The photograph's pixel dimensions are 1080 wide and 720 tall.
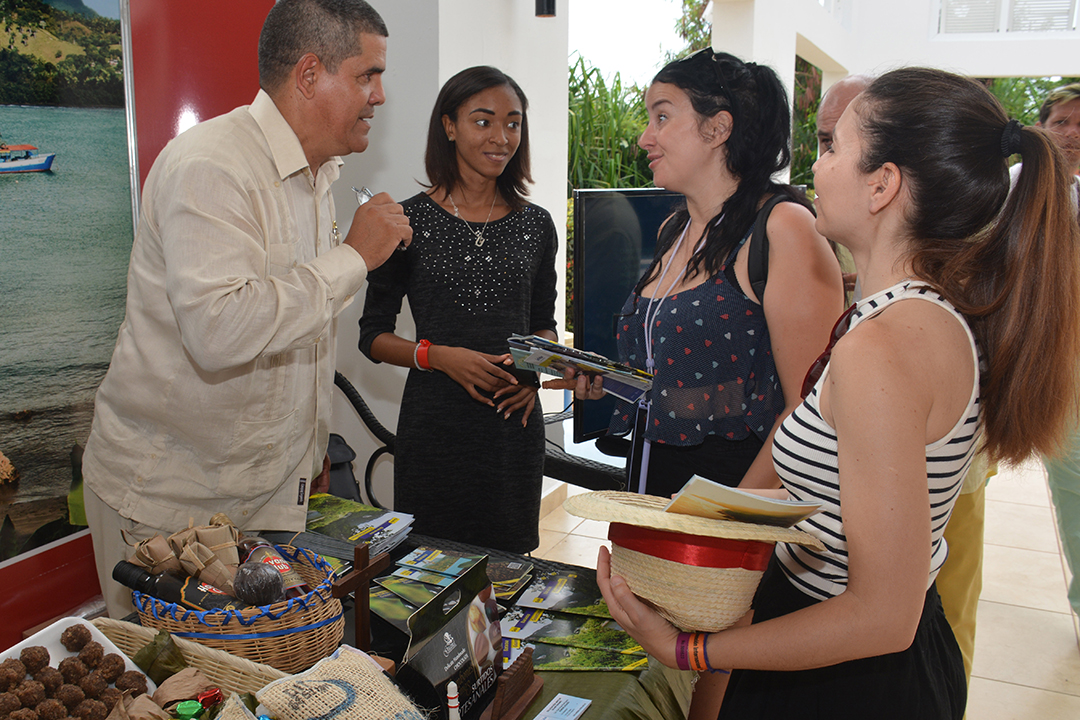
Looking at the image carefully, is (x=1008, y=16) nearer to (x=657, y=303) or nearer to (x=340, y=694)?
(x=657, y=303)

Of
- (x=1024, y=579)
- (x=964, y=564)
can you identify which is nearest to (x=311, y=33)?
(x=964, y=564)

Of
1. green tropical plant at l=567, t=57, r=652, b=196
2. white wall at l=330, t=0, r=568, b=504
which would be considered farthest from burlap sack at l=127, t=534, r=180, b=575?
green tropical plant at l=567, t=57, r=652, b=196

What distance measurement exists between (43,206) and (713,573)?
204cm

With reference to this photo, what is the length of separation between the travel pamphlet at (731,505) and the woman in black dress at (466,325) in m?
1.30

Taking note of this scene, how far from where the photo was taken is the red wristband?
2.11 meters

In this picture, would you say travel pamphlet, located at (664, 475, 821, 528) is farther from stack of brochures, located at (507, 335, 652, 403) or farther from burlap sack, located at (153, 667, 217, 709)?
stack of brochures, located at (507, 335, 652, 403)

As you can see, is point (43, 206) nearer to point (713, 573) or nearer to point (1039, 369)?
point (713, 573)

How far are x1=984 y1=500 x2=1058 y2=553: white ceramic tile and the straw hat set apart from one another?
403cm

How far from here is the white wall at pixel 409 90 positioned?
2.85 meters

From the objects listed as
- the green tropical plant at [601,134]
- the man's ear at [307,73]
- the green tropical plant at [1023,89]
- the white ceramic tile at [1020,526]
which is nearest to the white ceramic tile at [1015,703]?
the white ceramic tile at [1020,526]

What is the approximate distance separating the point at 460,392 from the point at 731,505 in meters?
1.43

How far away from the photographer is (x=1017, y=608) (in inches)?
135

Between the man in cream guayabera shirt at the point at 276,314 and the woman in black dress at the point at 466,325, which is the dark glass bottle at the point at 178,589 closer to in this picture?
the man in cream guayabera shirt at the point at 276,314

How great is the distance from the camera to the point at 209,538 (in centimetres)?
117
